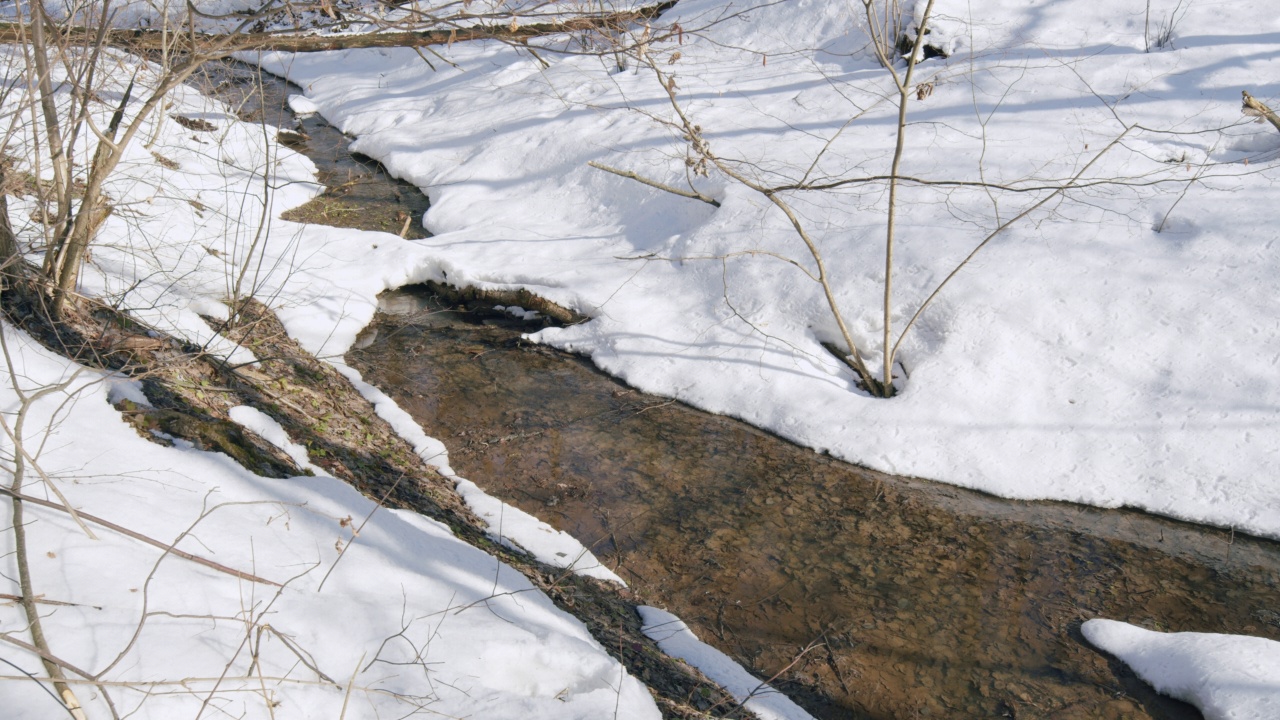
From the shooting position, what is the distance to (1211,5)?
842cm

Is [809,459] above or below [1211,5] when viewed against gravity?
below

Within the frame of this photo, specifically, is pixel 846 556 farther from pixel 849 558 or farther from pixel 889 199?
pixel 889 199

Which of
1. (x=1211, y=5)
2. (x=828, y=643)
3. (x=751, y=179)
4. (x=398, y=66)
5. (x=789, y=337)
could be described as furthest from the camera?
(x=398, y=66)

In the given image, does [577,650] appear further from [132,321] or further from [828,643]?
[132,321]

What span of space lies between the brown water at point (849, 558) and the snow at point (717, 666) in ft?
0.47

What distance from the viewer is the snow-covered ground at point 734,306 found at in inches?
109

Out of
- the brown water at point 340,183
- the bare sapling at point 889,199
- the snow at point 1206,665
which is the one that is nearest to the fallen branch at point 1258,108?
the bare sapling at point 889,199

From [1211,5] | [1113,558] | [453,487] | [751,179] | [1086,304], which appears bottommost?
[1113,558]

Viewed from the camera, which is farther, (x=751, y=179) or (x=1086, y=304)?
(x=751, y=179)

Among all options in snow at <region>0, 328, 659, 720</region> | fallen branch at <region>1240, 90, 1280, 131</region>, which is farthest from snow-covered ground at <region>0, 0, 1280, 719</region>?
fallen branch at <region>1240, 90, 1280, 131</region>

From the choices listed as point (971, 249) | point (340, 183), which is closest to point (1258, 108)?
point (971, 249)

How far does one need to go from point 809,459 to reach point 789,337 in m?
1.16

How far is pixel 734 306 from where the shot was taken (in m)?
6.82

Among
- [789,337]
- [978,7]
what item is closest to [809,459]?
[789,337]
